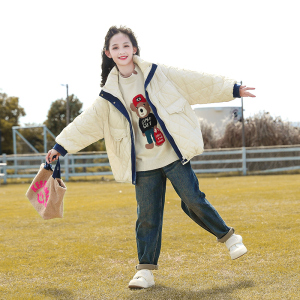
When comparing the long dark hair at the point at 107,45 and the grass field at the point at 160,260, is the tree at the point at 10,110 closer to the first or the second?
the grass field at the point at 160,260

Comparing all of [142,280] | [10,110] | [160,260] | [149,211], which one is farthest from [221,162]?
[10,110]

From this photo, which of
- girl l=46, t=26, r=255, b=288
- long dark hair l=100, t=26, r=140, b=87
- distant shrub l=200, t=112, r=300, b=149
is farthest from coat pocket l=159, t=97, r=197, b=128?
distant shrub l=200, t=112, r=300, b=149

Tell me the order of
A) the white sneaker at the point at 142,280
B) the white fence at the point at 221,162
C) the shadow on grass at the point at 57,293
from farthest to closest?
the white fence at the point at 221,162 → the white sneaker at the point at 142,280 → the shadow on grass at the point at 57,293

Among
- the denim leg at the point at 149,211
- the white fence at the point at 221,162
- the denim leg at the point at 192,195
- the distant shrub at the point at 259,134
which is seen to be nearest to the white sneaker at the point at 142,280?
the denim leg at the point at 149,211

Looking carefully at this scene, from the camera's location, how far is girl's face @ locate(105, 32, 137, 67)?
317cm

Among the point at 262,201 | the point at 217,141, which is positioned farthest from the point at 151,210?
the point at 217,141

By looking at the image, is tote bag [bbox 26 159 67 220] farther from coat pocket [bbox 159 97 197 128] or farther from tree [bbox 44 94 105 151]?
tree [bbox 44 94 105 151]

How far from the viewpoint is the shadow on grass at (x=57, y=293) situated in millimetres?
2707

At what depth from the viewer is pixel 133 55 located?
3262 millimetres

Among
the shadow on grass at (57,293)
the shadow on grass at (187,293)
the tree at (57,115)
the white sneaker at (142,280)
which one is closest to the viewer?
the shadow on grass at (187,293)

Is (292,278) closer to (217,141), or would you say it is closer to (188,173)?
(188,173)

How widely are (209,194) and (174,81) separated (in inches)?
221

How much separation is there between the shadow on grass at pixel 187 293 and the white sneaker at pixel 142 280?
4cm

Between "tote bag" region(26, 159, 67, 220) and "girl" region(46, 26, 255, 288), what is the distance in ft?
0.72
